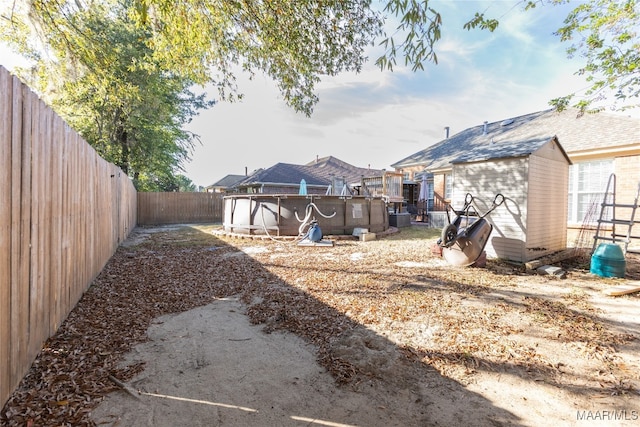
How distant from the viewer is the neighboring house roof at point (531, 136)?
7.45 meters

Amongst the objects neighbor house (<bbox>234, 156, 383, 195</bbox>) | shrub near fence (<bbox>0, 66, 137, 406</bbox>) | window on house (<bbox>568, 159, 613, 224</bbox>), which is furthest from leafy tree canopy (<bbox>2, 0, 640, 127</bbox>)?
neighbor house (<bbox>234, 156, 383, 195</bbox>)

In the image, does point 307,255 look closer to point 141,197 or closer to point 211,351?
point 211,351

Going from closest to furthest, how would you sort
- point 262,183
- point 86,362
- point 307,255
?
point 86,362 → point 307,255 → point 262,183

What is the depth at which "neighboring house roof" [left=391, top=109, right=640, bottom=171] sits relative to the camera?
24.4 ft

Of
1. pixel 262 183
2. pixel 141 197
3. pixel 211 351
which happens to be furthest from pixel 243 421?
pixel 262 183

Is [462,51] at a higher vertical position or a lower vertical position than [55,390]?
higher

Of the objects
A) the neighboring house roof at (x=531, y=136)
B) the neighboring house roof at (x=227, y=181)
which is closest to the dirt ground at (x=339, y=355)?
the neighboring house roof at (x=531, y=136)

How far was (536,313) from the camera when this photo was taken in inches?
149

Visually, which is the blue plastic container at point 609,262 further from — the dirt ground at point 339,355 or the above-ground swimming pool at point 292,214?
the above-ground swimming pool at point 292,214

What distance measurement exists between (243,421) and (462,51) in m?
8.09

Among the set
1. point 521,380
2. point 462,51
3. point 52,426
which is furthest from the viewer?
point 462,51

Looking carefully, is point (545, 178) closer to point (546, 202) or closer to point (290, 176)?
point (546, 202)

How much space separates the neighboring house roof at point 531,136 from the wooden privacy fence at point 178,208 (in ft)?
43.3

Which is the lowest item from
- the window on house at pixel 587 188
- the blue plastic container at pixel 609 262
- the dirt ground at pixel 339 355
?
the dirt ground at pixel 339 355
